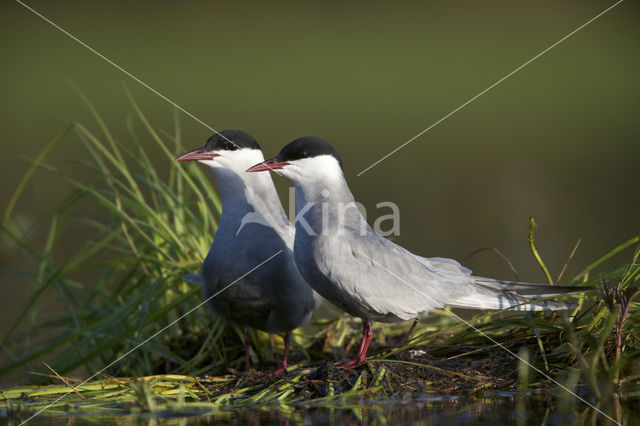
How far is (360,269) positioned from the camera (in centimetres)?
363

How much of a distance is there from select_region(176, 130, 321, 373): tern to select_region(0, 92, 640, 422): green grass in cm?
31

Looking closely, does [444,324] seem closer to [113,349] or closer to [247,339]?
[247,339]

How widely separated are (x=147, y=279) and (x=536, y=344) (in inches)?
96.4

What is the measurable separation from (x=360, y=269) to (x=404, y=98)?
10.4 metres

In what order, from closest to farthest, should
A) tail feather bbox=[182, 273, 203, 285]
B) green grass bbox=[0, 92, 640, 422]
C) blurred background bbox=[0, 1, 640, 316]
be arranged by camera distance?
green grass bbox=[0, 92, 640, 422]
tail feather bbox=[182, 273, 203, 285]
blurred background bbox=[0, 1, 640, 316]

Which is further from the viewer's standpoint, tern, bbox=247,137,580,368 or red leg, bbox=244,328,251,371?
red leg, bbox=244,328,251,371

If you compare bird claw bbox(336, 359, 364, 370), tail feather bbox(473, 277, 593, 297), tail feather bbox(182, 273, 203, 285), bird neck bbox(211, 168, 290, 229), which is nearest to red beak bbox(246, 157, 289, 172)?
bird neck bbox(211, 168, 290, 229)

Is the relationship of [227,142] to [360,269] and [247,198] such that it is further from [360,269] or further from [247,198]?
[360,269]

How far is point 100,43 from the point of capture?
15500 millimetres

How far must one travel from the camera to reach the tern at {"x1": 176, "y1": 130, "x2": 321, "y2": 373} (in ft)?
13.0

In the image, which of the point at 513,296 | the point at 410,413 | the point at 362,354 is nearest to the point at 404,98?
the point at 513,296

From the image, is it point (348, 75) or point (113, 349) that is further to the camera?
point (348, 75)

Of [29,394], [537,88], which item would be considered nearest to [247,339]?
[29,394]

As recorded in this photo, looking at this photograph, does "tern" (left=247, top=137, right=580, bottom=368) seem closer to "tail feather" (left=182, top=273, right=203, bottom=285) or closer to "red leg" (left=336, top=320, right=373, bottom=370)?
"red leg" (left=336, top=320, right=373, bottom=370)
